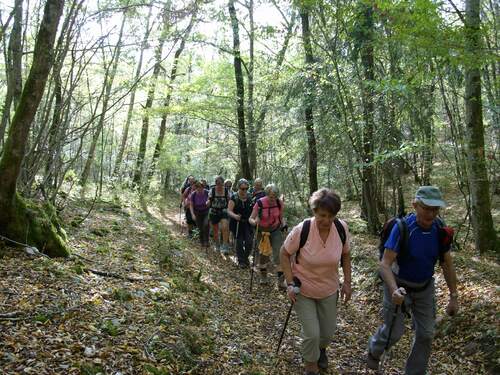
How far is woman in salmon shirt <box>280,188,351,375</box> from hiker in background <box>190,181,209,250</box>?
7889 millimetres

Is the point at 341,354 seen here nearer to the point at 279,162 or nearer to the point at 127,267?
the point at 127,267

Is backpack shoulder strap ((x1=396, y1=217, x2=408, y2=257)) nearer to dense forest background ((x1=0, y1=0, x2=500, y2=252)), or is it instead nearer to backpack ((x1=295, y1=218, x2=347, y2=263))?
backpack ((x1=295, y1=218, x2=347, y2=263))

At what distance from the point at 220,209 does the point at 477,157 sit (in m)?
6.44

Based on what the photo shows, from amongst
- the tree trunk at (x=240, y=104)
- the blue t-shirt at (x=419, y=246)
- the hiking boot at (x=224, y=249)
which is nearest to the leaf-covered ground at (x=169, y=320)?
the blue t-shirt at (x=419, y=246)

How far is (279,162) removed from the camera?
2203 centimetres

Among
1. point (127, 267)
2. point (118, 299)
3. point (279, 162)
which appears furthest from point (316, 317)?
point (279, 162)

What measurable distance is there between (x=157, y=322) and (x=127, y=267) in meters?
2.48

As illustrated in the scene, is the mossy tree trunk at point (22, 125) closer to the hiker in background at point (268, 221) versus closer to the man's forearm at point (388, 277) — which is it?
the hiker in background at point (268, 221)

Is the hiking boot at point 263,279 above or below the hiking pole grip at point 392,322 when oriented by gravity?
below

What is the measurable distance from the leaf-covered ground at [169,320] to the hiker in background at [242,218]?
1.48 metres

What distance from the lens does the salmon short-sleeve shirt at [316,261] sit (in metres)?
4.51

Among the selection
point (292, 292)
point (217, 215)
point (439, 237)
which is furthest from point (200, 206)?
point (439, 237)

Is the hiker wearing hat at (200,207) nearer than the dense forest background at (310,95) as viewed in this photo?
No

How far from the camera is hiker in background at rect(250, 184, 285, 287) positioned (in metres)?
9.09
